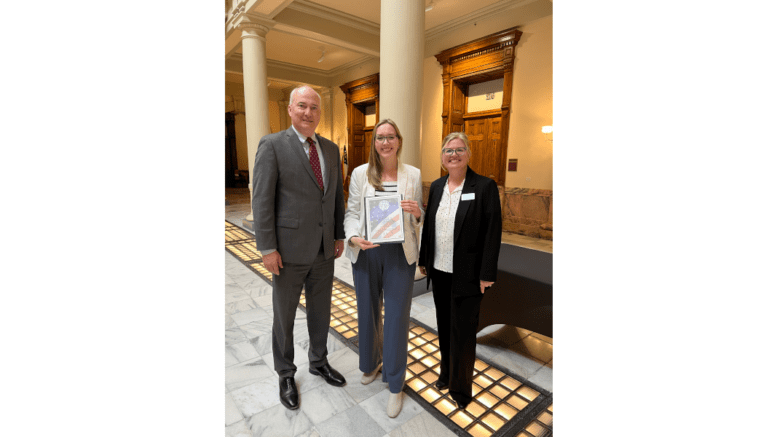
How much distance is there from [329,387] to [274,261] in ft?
3.41

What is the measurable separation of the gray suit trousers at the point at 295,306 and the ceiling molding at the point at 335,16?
8.05 meters

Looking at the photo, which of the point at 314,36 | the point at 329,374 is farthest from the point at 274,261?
the point at 314,36

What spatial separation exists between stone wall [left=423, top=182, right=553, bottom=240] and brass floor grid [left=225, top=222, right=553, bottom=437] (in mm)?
5006

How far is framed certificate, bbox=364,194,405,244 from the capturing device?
2.01m

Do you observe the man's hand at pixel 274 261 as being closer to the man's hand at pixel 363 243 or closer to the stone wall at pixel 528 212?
the man's hand at pixel 363 243

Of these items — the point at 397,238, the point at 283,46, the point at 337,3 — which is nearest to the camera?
the point at 397,238

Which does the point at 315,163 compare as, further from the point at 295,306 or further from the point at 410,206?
the point at 295,306

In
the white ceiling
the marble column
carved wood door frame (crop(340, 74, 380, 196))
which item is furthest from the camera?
carved wood door frame (crop(340, 74, 380, 196))

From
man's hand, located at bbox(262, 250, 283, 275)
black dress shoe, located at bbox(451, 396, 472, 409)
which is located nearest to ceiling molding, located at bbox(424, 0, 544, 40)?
man's hand, located at bbox(262, 250, 283, 275)

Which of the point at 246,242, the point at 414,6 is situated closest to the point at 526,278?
the point at 414,6

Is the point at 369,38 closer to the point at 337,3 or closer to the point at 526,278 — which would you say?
the point at 337,3

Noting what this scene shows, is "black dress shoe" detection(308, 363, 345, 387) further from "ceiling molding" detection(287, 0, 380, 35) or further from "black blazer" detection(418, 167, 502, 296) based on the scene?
"ceiling molding" detection(287, 0, 380, 35)

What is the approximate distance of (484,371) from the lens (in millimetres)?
2697

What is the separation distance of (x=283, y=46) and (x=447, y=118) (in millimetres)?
5940
